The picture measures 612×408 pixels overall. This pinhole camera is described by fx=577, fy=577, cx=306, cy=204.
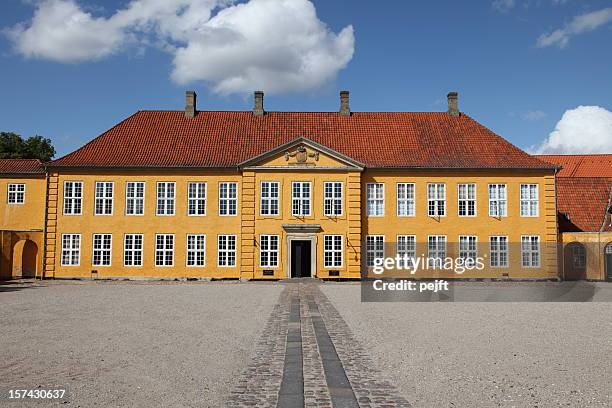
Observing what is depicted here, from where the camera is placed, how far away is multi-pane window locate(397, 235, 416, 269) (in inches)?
1369

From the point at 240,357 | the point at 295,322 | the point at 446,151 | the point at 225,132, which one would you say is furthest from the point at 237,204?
the point at 240,357

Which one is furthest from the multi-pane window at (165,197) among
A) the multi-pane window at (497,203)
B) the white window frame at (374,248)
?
the multi-pane window at (497,203)


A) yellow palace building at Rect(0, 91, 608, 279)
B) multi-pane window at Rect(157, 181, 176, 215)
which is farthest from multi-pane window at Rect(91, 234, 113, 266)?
multi-pane window at Rect(157, 181, 176, 215)

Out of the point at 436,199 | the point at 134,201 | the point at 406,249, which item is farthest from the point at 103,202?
the point at 436,199

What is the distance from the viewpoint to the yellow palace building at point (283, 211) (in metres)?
34.1

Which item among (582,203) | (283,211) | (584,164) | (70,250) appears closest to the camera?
(283,211)

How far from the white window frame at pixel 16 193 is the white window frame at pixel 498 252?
2919 centimetres

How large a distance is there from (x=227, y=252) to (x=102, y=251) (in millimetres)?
7442

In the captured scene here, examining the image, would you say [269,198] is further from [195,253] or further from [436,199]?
[436,199]

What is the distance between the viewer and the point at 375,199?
34906mm

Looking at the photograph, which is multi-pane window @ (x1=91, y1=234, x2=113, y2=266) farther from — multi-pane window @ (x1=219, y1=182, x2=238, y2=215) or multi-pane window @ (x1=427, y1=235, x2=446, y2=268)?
multi-pane window @ (x1=427, y1=235, x2=446, y2=268)

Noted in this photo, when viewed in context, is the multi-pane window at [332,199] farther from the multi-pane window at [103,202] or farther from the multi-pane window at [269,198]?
the multi-pane window at [103,202]

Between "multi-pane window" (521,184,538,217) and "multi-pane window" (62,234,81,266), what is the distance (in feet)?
88.3

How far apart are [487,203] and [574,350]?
2473cm
